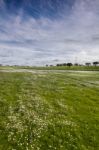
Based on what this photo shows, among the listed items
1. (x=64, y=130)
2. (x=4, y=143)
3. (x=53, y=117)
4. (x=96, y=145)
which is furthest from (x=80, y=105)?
(x=4, y=143)

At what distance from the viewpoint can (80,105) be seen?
27875 millimetres

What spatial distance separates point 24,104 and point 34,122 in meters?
7.55

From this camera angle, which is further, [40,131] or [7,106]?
[7,106]

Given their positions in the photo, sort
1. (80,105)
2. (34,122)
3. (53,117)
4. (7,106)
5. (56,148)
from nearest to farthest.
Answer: (56,148)
(34,122)
(53,117)
(7,106)
(80,105)

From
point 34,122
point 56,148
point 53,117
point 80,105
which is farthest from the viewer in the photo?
point 80,105

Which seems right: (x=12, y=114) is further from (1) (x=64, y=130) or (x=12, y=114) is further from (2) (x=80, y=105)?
(2) (x=80, y=105)

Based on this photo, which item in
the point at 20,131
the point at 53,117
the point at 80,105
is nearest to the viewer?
the point at 20,131

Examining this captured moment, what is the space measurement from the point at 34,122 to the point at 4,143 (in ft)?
15.7

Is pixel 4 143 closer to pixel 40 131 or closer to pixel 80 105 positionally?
pixel 40 131

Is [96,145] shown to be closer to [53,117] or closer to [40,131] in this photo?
[40,131]

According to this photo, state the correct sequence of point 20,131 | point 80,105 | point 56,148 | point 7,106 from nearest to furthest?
point 56,148 < point 20,131 < point 7,106 < point 80,105

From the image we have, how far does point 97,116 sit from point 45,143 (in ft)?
30.7

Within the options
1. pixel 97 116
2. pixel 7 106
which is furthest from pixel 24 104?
pixel 97 116

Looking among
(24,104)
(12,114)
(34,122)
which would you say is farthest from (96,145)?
(24,104)
